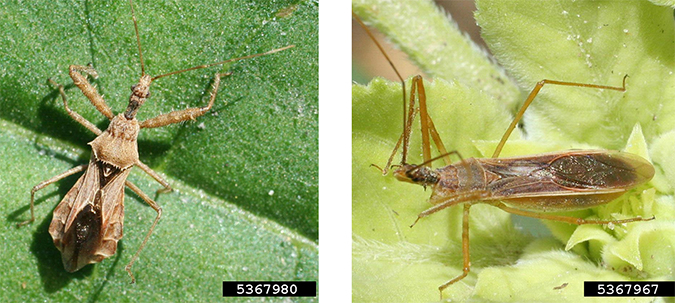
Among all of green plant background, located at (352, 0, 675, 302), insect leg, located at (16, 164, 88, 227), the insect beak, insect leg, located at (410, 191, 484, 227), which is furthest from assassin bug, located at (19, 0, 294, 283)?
insect leg, located at (410, 191, 484, 227)

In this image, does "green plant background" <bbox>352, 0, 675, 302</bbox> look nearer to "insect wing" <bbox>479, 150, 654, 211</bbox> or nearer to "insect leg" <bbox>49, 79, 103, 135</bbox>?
"insect wing" <bbox>479, 150, 654, 211</bbox>

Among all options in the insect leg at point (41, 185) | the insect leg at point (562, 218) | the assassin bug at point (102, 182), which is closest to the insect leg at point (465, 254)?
the insect leg at point (562, 218)

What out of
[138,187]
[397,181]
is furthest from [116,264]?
[397,181]

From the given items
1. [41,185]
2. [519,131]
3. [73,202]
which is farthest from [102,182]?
[519,131]

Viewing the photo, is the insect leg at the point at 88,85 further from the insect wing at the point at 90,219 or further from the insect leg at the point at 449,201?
the insect leg at the point at 449,201

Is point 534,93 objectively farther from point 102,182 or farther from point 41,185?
point 41,185

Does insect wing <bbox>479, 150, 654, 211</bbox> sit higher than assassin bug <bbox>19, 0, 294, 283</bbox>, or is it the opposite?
insect wing <bbox>479, 150, 654, 211</bbox>
